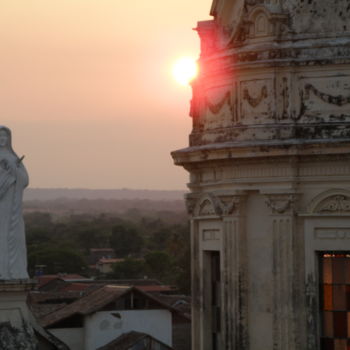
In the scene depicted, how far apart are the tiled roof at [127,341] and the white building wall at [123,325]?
90 centimetres

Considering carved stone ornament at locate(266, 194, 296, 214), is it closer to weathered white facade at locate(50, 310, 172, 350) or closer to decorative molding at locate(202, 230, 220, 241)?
decorative molding at locate(202, 230, 220, 241)

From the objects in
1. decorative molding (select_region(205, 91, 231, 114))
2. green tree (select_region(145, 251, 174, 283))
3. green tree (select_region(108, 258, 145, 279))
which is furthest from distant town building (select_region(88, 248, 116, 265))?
decorative molding (select_region(205, 91, 231, 114))

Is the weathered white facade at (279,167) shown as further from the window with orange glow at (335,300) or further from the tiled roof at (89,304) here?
the tiled roof at (89,304)

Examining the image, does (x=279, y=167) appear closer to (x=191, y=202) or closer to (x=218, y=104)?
(x=218, y=104)

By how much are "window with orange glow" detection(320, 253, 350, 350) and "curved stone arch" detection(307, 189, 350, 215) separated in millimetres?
747

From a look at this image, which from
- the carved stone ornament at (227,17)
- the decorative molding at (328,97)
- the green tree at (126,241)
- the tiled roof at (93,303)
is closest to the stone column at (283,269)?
the decorative molding at (328,97)

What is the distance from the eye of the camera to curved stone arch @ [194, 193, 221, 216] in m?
20.1

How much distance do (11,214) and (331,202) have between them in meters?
5.22

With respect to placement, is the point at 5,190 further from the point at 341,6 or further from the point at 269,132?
the point at 341,6

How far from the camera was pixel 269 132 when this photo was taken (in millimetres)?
19281

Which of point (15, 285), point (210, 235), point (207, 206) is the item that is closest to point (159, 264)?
point (210, 235)

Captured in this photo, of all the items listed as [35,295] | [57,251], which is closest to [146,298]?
[35,295]

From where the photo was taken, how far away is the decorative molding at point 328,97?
1917 cm

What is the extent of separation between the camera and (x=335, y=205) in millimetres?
19062
